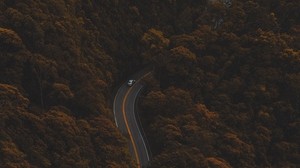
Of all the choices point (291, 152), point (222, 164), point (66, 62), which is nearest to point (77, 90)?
point (66, 62)

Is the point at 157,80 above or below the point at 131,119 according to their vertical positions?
above

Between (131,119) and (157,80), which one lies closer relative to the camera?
(131,119)

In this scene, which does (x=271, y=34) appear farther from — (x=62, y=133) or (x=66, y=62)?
(x=62, y=133)

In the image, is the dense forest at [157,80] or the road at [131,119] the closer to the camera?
the dense forest at [157,80]

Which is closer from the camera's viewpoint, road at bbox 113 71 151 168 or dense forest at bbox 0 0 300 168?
dense forest at bbox 0 0 300 168
